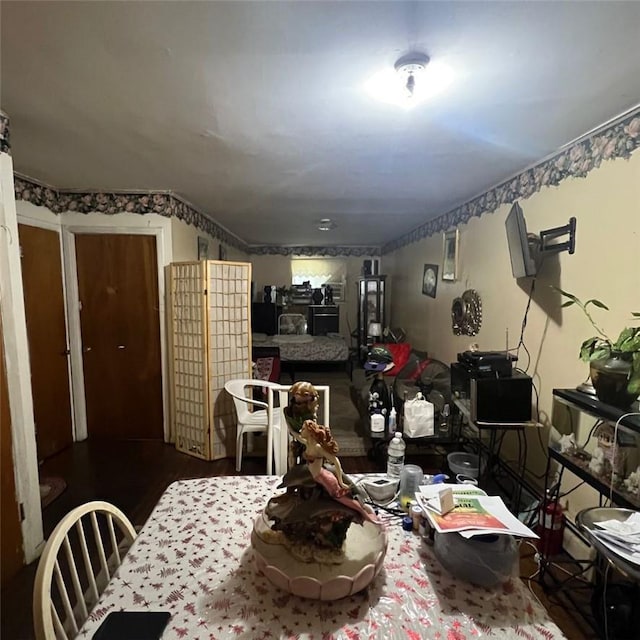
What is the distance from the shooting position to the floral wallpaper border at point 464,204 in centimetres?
185

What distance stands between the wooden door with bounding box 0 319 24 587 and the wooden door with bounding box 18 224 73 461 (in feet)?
4.12

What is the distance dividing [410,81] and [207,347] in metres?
2.49

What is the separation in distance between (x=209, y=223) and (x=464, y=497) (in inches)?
167

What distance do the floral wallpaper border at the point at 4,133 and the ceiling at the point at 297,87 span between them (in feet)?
0.24

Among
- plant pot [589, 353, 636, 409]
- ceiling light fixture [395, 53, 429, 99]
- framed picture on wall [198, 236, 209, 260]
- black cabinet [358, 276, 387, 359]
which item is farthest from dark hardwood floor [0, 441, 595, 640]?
black cabinet [358, 276, 387, 359]

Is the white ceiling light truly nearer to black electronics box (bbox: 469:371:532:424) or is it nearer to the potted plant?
the potted plant

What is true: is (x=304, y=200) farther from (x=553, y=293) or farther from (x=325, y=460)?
(x=325, y=460)

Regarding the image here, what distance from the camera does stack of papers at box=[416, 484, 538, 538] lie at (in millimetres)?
1004

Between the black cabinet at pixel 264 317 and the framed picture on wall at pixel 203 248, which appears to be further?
the black cabinet at pixel 264 317

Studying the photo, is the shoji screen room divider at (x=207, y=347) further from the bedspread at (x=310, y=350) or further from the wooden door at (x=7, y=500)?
the bedspread at (x=310, y=350)

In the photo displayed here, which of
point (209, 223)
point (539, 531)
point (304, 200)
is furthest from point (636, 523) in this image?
point (209, 223)

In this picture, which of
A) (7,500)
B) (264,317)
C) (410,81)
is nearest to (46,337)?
(7,500)

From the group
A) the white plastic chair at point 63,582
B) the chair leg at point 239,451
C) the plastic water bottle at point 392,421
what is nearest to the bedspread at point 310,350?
the chair leg at point 239,451

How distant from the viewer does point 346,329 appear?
8000 mm
